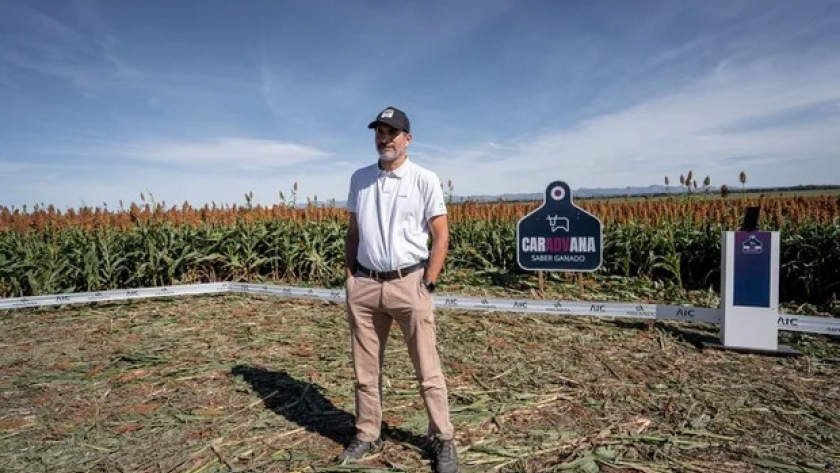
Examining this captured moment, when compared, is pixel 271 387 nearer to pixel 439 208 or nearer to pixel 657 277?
pixel 439 208

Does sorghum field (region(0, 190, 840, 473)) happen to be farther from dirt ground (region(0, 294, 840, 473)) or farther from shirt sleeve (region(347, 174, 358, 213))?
shirt sleeve (region(347, 174, 358, 213))

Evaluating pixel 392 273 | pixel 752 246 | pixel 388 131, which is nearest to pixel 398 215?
pixel 392 273

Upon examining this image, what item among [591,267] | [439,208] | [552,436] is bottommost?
[552,436]

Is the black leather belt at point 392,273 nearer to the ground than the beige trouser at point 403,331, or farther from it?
farther from it

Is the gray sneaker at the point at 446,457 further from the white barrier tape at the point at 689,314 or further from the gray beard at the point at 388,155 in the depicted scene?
the white barrier tape at the point at 689,314

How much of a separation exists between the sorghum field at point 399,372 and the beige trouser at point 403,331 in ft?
1.43


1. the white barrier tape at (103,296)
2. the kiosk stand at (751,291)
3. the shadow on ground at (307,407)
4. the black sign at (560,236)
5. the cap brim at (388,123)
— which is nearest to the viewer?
the cap brim at (388,123)

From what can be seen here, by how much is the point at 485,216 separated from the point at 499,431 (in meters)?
8.33

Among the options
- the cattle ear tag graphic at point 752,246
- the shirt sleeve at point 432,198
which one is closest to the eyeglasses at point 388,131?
the shirt sleeve at point 432,198

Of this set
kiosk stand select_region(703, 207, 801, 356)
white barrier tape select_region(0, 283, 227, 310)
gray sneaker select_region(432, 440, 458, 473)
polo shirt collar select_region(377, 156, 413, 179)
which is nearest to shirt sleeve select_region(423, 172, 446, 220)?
polo shirt collar select_region(377, 156, 413, 179)

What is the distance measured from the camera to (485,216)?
11.7 meters

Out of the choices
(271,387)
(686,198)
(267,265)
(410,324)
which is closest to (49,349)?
(271,387)

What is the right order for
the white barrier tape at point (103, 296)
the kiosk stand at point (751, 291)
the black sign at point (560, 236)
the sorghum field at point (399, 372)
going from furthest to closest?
1. the white barrier tape at point (103, 296)
2. the black sign at point (560, 236)
3. the kiosk stand at point (751, 291)
4. the sorghum field at point (399, 372)

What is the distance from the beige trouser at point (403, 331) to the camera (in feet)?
10.3
